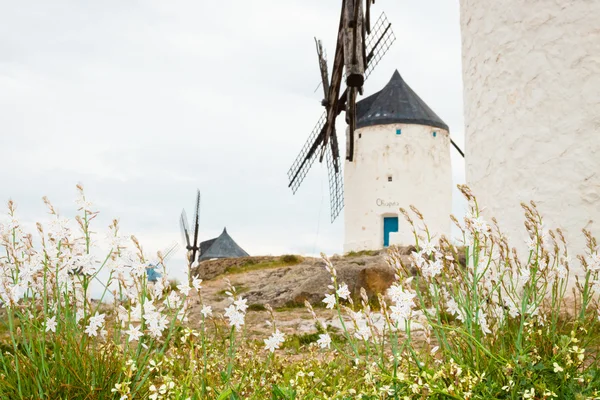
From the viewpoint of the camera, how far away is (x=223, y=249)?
126ft

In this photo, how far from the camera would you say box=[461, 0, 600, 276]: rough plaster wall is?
5.54m

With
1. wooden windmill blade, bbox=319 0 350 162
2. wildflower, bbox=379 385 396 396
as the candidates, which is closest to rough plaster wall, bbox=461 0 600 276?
wildflower, bbox=379 385 396 396

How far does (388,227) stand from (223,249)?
20790 millimetres

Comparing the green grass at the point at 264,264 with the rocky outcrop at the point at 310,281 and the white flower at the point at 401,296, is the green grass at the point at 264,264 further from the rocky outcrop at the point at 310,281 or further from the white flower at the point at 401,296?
the white flower at the point at 401,296

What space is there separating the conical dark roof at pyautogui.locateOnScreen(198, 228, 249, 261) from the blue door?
19.9m

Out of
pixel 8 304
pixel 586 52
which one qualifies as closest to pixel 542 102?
pixel 586 52

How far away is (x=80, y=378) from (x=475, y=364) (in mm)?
2148

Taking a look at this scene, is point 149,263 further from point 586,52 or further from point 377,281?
point 377,281

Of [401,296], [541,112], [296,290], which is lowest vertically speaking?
[296,290]

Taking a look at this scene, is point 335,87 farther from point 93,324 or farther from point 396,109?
point 93,324

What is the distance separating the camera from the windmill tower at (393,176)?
1938 cm

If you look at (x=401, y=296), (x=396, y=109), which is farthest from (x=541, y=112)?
(x=396, y=109)

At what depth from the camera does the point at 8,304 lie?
309 cm

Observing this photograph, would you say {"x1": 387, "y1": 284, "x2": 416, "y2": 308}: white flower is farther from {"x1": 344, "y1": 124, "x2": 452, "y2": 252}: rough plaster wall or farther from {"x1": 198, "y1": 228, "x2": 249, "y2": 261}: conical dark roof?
{"x1": 198, "y1": 228, "x2": 249, "y2": 261}: conical dark roof
